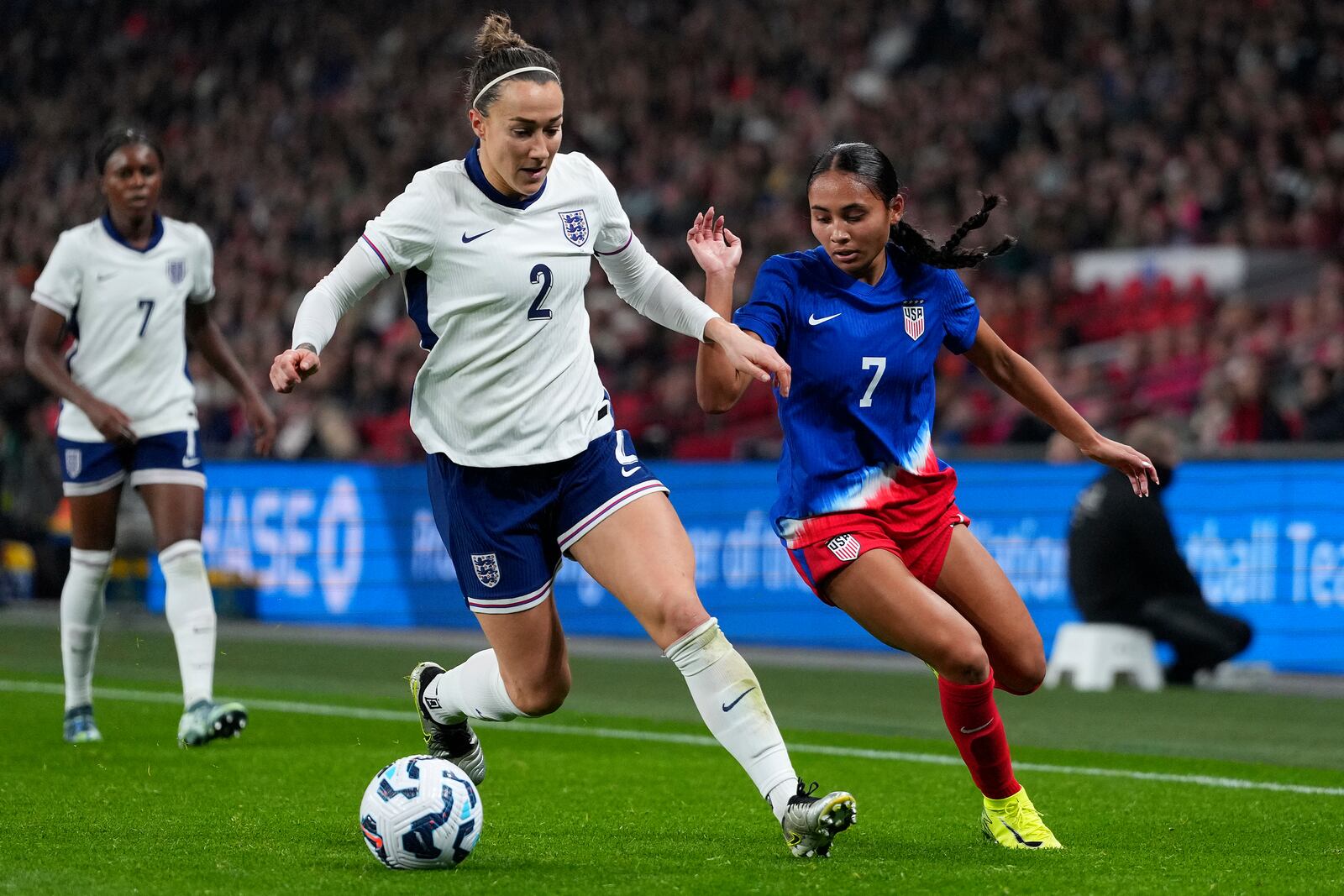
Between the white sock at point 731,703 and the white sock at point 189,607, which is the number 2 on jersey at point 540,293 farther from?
the white sock at point 189,607

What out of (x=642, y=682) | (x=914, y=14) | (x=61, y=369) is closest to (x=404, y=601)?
(x=642, y=682)

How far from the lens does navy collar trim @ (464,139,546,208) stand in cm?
545

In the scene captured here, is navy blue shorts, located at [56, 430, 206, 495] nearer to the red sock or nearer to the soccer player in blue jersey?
the soccer player in blue jersey

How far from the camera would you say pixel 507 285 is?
5.43 metres

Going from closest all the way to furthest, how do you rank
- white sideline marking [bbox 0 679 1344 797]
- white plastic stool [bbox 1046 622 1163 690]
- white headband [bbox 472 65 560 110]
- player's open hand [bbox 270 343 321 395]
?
player's open hand [bbox 270 343 321 395]
white headband [bbox 472 65 560 110]
white sideline marking [bbox 0 679 1344 797]
white plastic stool [bbox 1046 622 1163 690]

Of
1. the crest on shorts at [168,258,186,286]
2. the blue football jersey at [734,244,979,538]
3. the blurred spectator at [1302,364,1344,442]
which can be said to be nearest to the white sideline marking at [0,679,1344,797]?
the crest on shorts at [168,258,186,286]

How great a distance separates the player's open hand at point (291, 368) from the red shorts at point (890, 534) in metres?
1.52

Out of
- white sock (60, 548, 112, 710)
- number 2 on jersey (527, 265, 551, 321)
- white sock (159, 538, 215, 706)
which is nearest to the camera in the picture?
number 2 on jersey (527, 265, 551, 321)

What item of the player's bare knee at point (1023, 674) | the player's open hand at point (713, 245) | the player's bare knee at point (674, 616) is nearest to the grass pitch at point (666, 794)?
the player's bare knee at point (1023, 674)

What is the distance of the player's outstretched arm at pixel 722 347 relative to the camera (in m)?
5.14

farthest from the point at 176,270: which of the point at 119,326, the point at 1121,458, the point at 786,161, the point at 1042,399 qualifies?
the point at 786,161

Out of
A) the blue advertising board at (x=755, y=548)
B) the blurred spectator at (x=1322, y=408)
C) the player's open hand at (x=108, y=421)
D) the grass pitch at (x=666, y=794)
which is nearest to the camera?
the grass pitch at (x=666, y=794)

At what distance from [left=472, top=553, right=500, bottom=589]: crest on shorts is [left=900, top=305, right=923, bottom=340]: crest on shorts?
1395mm

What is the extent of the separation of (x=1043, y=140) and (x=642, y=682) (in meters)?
9.72
